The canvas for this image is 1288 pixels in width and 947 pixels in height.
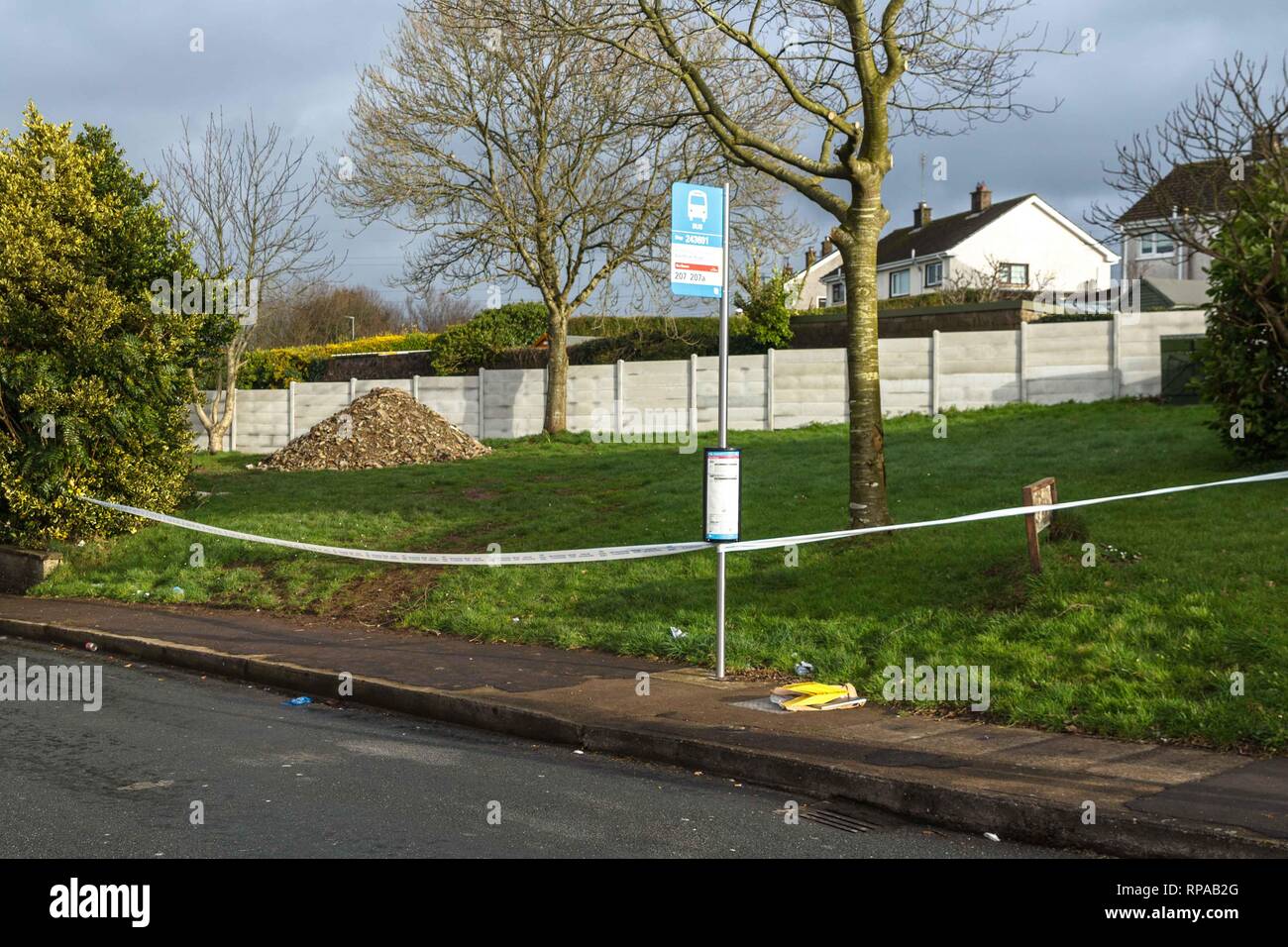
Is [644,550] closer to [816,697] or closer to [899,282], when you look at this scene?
[816,697]

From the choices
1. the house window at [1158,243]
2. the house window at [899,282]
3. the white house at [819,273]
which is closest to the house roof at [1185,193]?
the house window at [1158,243]

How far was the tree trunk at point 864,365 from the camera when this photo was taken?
11969 mm

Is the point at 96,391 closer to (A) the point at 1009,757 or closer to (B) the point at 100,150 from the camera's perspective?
(B) the point at 100,150

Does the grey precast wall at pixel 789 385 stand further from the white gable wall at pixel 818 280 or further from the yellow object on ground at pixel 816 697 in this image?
the white gable wall at pixel 818 280

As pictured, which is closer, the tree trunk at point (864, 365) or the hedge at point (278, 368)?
the tree trunk at point (864, 365)

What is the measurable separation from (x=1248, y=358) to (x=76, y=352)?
14.6 meters

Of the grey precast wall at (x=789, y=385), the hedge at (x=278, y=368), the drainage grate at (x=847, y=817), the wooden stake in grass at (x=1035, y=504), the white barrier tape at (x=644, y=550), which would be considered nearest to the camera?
the drainage grate at (x=847, y=817)

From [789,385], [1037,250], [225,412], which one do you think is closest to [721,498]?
[789,385]

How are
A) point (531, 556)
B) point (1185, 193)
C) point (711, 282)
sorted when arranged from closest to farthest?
point (711, 282) < point (1185, 193) < point (531, 556)

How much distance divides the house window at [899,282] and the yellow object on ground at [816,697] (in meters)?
51.0

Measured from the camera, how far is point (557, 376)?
28.3 m

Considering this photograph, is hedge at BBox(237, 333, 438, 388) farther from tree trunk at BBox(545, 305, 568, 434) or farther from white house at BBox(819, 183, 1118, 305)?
white house at BBox(819, 183, 1118, 305)

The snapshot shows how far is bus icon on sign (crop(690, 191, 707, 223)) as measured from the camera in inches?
361

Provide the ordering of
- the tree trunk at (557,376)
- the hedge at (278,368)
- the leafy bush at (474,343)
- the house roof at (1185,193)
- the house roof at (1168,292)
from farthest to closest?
the house roof at (1168,292) → the hedge at (278,368) → the leafy bush at (474,343) → the tree trunk at (557,376) → the house roof at (1185,193)
